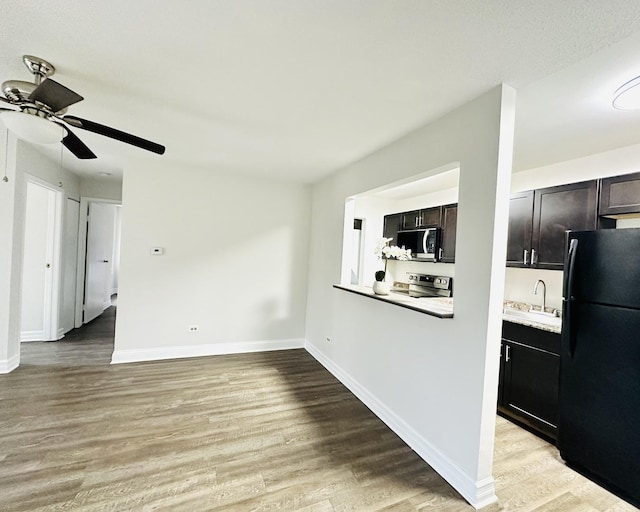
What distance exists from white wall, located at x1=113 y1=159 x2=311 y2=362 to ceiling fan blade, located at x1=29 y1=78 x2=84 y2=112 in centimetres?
213

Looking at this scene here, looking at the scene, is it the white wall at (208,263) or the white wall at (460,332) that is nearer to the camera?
the white wall at (460,332)

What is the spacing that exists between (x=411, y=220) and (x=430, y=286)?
3.39 ft

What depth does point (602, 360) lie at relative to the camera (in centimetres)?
191

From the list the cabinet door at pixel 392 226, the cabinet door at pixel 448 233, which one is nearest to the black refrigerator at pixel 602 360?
the cabinet door at pixel 448 233

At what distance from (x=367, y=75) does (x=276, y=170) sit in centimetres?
224

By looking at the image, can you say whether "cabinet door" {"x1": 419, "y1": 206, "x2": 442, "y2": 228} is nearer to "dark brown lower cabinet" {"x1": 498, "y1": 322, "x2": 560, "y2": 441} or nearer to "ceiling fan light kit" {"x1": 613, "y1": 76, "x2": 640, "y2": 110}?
"dark brown lower cabinet" {"x1": 498, "y1": 322, "x2": 560, "y2": 441}

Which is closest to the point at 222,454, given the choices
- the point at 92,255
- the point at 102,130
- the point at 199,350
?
the point at 199,350

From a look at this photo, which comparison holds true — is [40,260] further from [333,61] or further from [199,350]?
[333,61]

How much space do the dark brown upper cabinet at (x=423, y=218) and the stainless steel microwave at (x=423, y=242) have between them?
0.25 ft

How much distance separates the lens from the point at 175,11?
1287 mm

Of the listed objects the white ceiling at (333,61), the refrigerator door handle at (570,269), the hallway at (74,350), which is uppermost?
the white ceiling at (333,61)

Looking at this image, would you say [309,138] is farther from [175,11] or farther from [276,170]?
[175,11]

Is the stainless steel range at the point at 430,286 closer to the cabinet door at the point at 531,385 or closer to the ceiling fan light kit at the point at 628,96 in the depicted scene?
the cabinet door at the point at 531,385

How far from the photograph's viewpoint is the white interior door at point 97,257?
4934 mm
